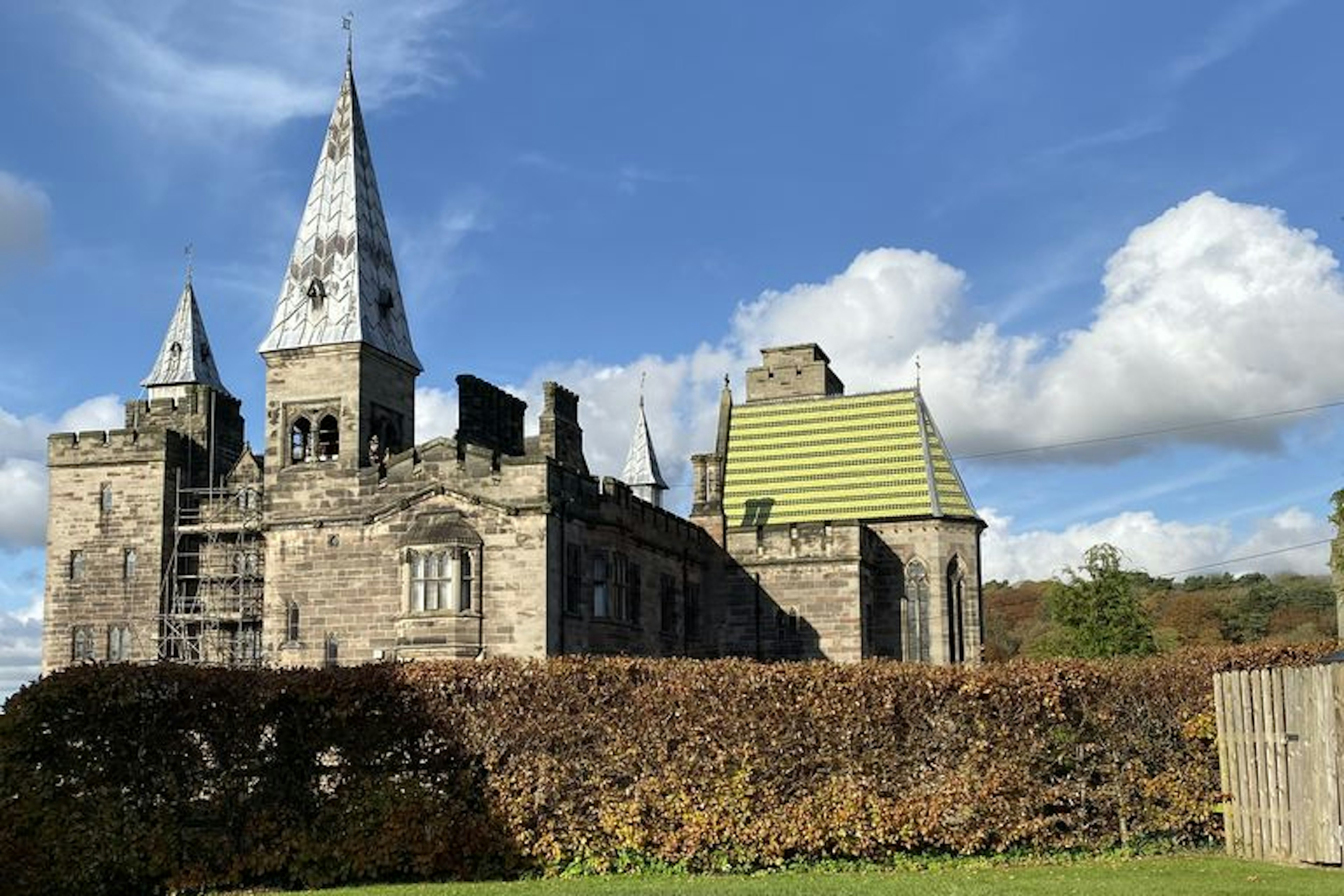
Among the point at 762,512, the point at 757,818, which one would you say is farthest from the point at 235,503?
the point at 757,818

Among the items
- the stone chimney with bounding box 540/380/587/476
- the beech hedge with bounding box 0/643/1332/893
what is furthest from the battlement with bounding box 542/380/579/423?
the beech hedge with bounding box 0/643/1332/893

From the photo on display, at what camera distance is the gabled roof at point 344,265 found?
43031 millimetres

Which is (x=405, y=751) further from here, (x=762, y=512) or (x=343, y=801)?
(x=762, y=512)

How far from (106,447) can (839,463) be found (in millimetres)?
24170

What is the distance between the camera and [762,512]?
51.2m

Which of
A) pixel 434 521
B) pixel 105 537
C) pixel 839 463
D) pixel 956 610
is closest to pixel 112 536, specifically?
pixel 105 537

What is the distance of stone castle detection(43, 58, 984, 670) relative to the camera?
37.5 meters

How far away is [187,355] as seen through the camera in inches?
2194

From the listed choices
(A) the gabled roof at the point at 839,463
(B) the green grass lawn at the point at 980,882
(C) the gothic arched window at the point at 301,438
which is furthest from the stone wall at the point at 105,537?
(B) the green grass lawn at the point at 980,882

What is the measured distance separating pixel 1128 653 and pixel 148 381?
36.3 meters

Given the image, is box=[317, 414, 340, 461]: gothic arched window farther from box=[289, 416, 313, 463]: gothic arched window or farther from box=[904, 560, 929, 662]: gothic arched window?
box=[904, 560, 929, 662]: gothic arched window

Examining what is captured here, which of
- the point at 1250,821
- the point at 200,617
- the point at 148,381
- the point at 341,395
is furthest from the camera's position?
the point at 148,381

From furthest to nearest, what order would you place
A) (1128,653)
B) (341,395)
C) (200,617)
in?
(1128,653), (200,617), (341,395)

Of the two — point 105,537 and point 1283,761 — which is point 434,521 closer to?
point 105,537
